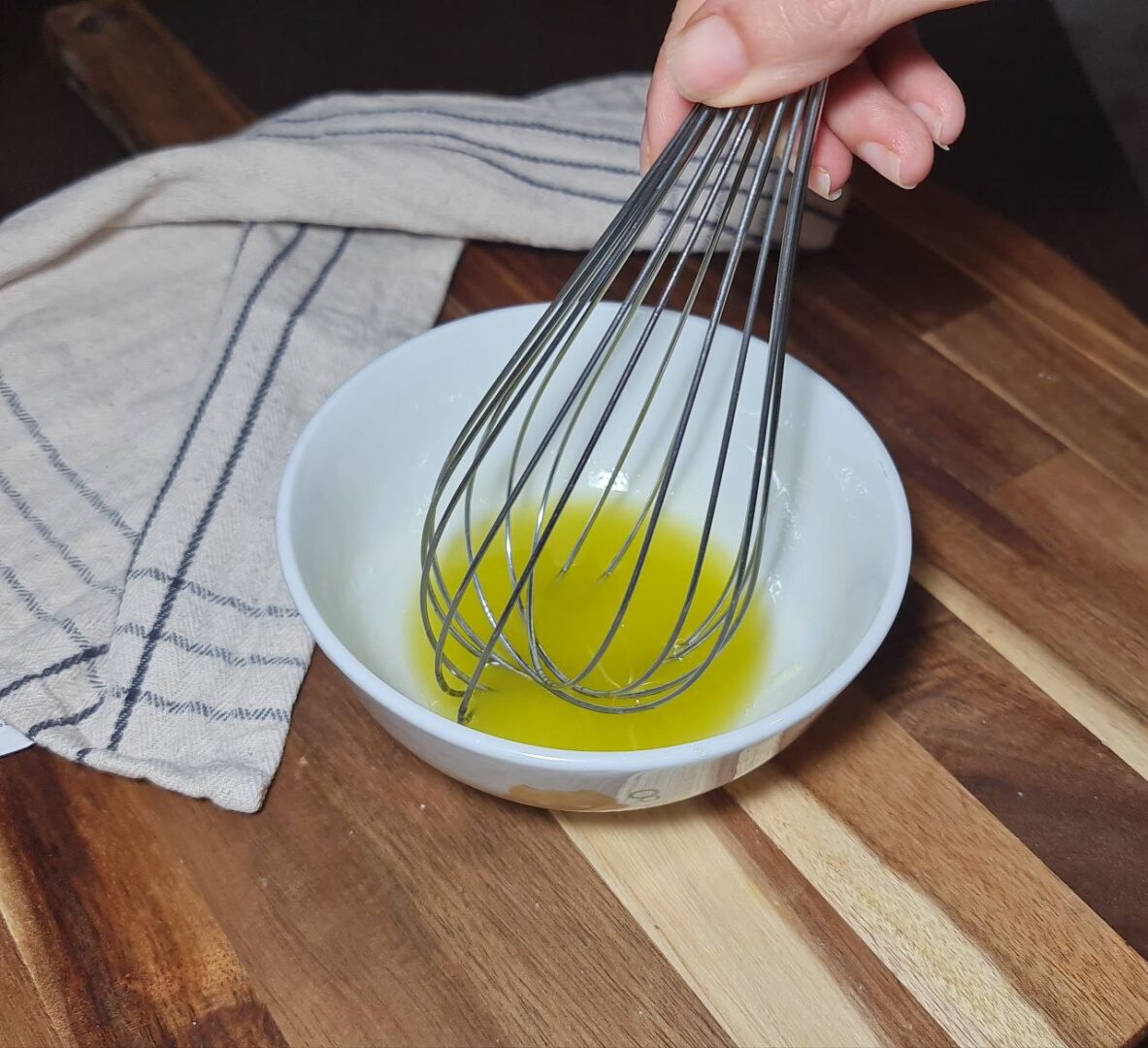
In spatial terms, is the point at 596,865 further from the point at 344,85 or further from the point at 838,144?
the point at 344,85

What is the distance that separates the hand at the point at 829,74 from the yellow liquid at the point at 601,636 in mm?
149

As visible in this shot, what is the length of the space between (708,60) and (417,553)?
211 mm

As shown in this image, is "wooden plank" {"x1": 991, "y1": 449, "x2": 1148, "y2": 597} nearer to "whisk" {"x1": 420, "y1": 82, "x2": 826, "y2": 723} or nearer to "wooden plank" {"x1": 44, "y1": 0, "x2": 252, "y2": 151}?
"whisk" {"x1": 420, "y1": 82, "x2": 826, "y2": 723}

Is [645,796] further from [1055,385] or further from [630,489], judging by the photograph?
[1055,385]

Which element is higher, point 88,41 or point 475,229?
point 88,41

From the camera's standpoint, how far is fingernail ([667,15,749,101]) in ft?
1.06

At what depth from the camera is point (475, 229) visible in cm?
57

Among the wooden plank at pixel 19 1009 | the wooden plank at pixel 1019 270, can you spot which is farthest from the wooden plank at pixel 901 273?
Answer: the wooden plank at pixel 19 1009

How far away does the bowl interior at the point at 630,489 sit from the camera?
1.26ft

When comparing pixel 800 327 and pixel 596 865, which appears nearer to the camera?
pixel 596 865

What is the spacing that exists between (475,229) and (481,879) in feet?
1.05

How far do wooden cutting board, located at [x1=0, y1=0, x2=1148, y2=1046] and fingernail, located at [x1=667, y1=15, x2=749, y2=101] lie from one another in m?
0.21

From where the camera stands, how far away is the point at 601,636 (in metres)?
0.44

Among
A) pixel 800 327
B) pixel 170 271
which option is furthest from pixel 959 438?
pixel 170 271
